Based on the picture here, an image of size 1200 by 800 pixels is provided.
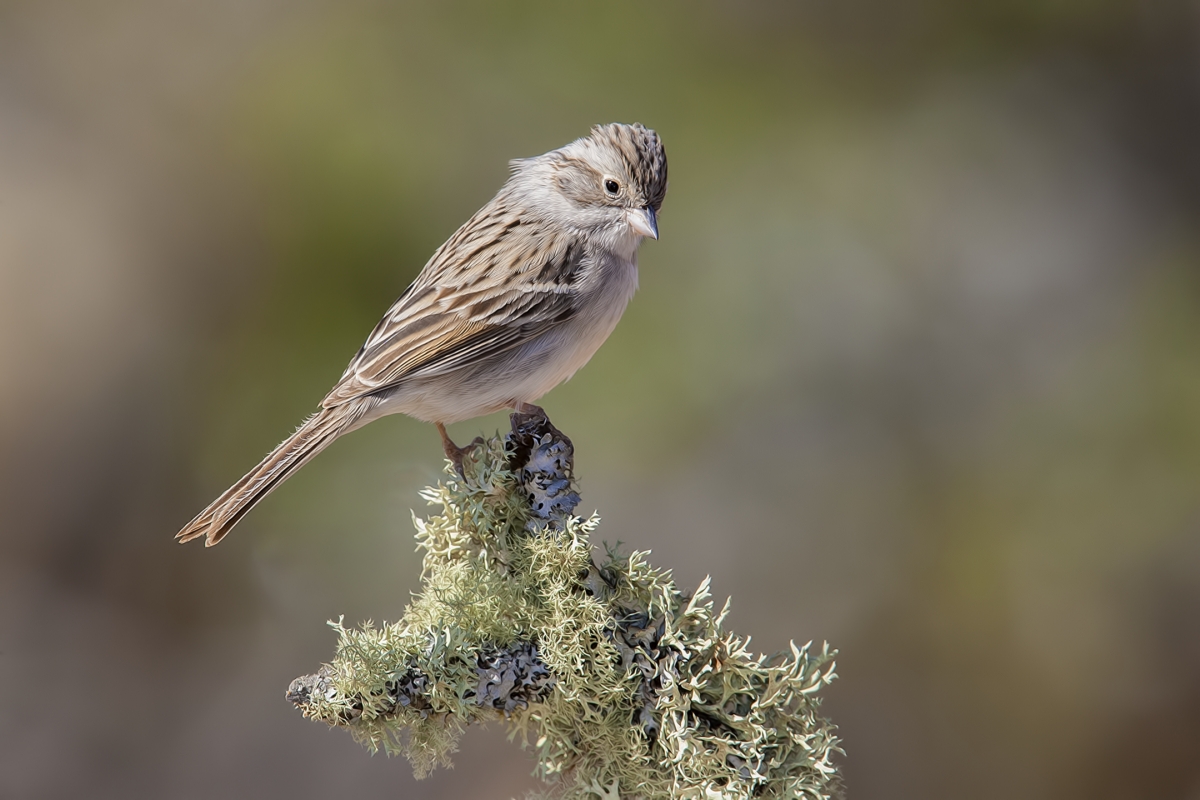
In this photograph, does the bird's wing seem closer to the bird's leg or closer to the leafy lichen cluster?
the bird's leg

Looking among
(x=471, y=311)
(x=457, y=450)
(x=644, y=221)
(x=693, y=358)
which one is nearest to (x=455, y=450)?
(x=457, y=450)

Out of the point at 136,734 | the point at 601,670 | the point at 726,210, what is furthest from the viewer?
the point at 726,210

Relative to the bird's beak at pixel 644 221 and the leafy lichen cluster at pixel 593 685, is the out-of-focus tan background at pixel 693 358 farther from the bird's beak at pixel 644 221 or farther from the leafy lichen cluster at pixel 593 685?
the leafy lichen cluster at pixel 593 685

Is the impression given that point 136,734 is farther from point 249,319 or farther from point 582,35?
point 582,35

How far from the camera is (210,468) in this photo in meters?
4.83

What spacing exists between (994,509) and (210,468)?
13.4ft

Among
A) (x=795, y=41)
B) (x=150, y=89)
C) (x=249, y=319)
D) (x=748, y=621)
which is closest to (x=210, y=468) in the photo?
(x=249, y=319)

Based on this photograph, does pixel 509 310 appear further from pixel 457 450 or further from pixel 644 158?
pixel 644 158

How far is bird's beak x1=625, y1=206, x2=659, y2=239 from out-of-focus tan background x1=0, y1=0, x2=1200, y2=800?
1.86m

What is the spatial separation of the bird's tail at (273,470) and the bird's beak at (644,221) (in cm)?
99

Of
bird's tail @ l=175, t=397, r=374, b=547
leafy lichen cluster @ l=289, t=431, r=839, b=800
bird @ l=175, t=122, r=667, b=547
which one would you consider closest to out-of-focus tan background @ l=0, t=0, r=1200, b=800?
bird @ l=175, t=122, r=667, b=547

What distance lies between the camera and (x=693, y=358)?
198 inches

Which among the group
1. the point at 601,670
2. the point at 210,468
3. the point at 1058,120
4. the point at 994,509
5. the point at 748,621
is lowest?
the point at 210,468

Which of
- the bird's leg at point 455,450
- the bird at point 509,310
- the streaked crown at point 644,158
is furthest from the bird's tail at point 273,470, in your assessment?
the streaked crown at point 644,158
